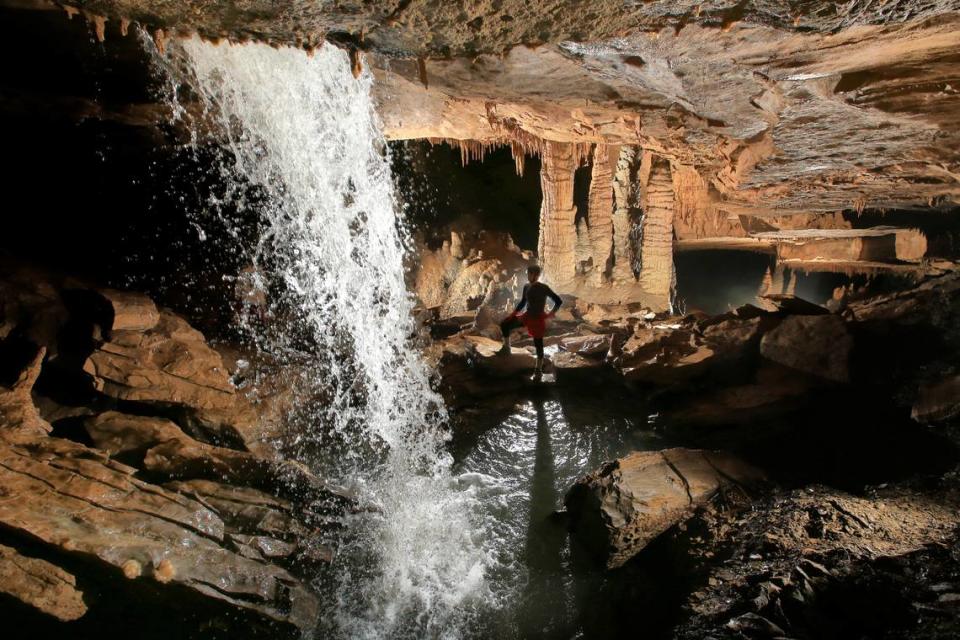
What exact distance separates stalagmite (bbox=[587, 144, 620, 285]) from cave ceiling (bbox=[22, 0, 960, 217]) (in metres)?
3.07

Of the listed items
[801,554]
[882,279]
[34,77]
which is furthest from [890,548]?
[882,279]

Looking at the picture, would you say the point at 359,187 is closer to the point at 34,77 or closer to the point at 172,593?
the point at 34,77

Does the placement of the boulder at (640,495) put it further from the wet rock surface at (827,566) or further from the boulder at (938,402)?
the boulder at (938,402)

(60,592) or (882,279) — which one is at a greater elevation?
(882,279)

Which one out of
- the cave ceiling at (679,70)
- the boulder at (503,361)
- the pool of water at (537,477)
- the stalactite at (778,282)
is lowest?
the pool of water at (537,477)

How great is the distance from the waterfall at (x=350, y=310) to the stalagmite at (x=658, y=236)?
5.53 m

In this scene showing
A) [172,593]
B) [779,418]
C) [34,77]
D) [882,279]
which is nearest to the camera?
[172,593]

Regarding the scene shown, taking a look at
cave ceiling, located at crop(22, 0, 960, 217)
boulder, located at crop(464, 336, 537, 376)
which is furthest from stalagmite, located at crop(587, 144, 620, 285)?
boulder, located at crop(464, 336, 537, 376)

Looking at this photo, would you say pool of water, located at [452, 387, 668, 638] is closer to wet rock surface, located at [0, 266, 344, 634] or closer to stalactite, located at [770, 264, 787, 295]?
wet rock surface, located at [0, 266, 344, 634]

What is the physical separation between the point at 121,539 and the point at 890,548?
17.0 ft

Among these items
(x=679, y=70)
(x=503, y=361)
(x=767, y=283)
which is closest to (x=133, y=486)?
(x=503, y=361)

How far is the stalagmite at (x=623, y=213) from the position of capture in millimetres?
10578

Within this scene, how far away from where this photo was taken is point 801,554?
→ 3029mm

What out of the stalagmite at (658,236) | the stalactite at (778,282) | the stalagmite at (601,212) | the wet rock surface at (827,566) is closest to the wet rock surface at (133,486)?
the wet rock surface at (827,566)
